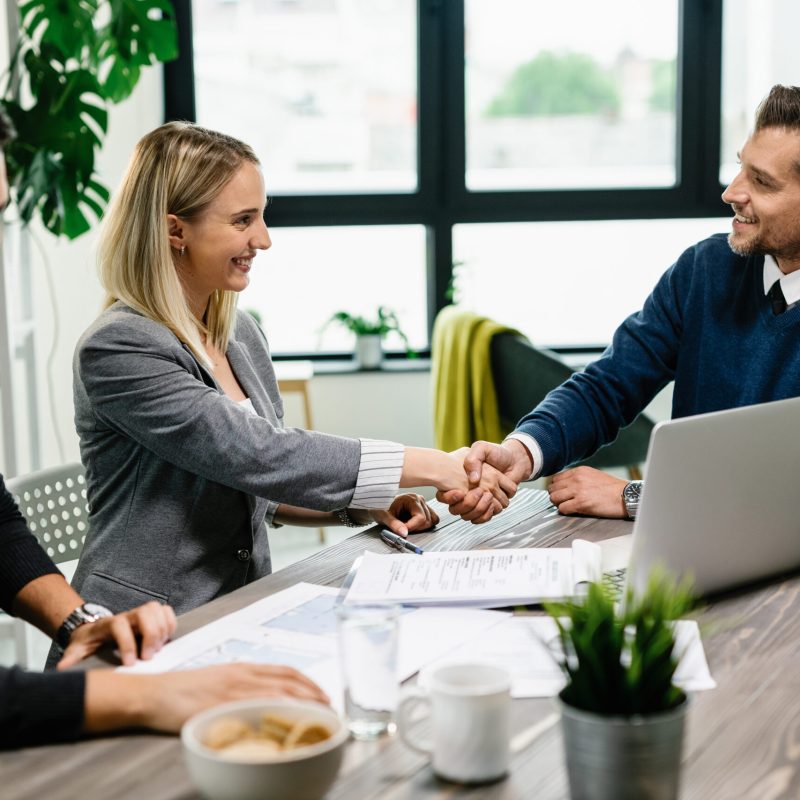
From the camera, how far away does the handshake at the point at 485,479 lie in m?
1.73

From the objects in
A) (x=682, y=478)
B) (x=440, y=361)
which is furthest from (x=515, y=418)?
(x=682, y=478)

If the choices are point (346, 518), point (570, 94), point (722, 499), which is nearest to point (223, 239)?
point (346, 518)

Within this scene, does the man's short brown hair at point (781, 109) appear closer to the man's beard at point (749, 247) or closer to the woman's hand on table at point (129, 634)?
the man's beard at point (749, 247)

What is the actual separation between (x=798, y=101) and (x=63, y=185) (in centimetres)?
206

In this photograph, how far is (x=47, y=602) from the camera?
1360mm

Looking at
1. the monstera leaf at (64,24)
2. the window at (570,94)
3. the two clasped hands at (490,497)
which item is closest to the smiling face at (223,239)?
the two clasped hands at (490,497)

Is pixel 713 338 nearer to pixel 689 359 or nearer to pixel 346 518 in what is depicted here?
pixel 689 359

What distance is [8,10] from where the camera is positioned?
3037 millimetres

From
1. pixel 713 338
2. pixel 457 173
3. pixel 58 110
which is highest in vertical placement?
pixel 58 110

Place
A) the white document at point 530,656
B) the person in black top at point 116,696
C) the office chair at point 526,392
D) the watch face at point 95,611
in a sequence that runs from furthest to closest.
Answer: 1. the office chair at point 526,392
2. the watch face at point 95,611
3. the white document at point 530,656
4. the person in black top at point 116,696

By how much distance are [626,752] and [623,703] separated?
35 millimetres

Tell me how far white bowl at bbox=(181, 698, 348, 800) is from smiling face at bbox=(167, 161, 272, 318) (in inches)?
43.4

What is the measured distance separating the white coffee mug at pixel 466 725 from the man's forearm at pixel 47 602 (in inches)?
23.7

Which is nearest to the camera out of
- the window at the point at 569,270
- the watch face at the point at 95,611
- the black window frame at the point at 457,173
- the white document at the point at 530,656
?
the white document at the point at 530,656
